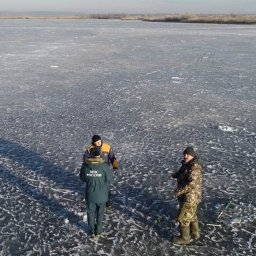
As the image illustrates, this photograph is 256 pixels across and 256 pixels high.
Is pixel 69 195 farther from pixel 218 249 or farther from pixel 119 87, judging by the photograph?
pixel 119 87

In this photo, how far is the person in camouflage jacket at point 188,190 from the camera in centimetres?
570

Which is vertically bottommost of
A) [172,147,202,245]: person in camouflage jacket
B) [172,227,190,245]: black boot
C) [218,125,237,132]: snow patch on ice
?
[218,125,237,132]: snow patch on ice

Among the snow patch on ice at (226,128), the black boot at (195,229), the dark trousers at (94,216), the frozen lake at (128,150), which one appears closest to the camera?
the dark trousers at (94,216)

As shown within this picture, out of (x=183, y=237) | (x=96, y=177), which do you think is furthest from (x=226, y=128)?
(x=96, y=177)

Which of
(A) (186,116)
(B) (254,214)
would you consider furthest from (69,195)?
(A) (186,116)

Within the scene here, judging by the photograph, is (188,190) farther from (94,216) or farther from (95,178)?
(94,216)

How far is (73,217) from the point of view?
7.03 meters

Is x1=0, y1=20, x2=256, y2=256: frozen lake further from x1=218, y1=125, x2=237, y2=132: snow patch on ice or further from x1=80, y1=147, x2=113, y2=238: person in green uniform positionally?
x1=80, y1=147, x2=113, y2=238: person in green uniform

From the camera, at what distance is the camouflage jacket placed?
5691 millimetres

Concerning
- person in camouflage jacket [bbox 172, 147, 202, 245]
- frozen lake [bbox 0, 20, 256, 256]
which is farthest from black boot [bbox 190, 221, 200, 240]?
frozen lake [bbox 0, 20, 256, 256]

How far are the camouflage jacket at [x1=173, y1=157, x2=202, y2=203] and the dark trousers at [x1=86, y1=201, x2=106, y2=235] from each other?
1.29m

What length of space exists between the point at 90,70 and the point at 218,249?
17251 mm

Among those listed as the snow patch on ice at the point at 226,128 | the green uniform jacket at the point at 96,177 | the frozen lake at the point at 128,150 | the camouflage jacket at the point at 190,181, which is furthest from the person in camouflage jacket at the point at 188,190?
the snow patch on ice at the point at 226,128

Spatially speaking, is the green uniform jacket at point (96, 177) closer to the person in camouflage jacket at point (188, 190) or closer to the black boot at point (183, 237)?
the person in camouflage jacket at point (188, 190)
